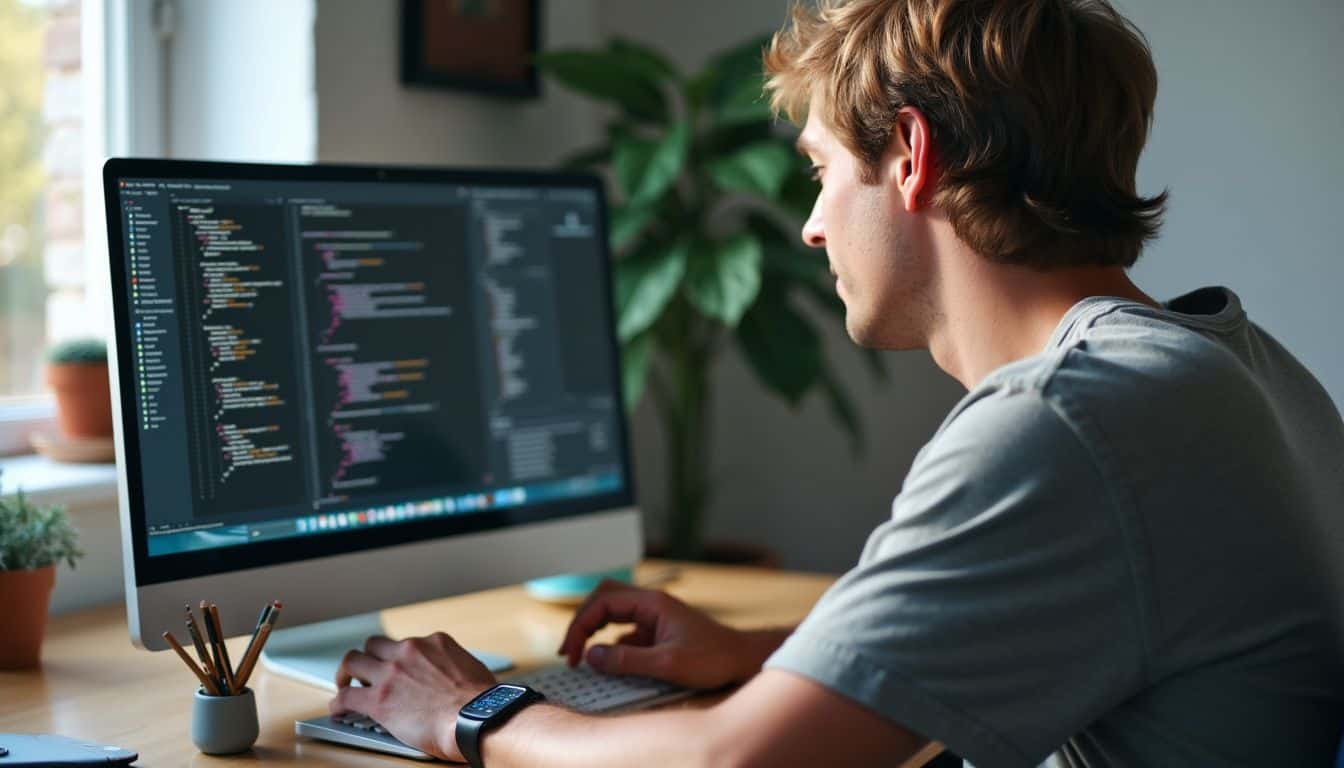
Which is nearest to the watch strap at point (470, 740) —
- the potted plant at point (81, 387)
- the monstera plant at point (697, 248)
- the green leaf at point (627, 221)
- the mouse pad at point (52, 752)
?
the mouse pad at point (52, 752)

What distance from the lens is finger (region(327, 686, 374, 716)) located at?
1135 millimetres

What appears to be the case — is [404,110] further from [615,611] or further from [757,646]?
[757,646]

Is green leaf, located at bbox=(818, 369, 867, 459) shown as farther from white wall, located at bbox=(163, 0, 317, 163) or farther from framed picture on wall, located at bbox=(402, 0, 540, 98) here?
white wall, located at bbox=(163, 0, 317, 163)

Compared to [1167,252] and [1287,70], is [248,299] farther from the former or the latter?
[1287,70]

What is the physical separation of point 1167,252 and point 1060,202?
0.70 metres

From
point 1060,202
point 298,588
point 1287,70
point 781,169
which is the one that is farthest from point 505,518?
point 1287,70

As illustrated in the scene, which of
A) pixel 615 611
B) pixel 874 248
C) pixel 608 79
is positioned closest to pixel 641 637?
pixel 615 611

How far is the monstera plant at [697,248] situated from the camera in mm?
2082

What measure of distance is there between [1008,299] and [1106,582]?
33 centimetres

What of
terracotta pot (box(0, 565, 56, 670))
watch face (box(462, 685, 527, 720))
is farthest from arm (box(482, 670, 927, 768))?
terracotta pot (box(0, 565, 56, 670))

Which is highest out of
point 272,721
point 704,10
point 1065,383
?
point 704,10

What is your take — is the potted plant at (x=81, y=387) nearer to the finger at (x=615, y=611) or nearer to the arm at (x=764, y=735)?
the finger at (x=615, y=611)

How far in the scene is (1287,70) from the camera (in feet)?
5.23

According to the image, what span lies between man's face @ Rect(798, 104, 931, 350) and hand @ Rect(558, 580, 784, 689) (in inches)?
13.8
